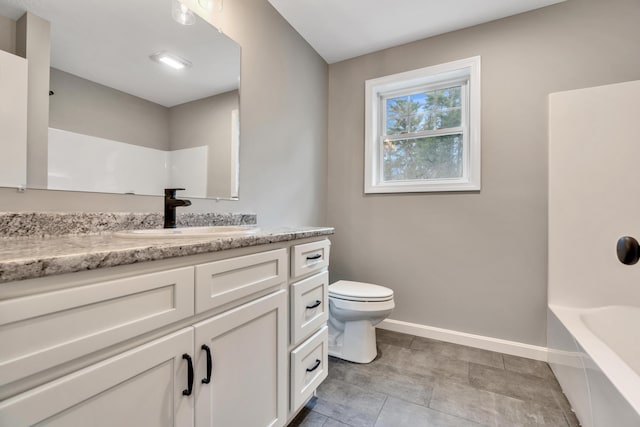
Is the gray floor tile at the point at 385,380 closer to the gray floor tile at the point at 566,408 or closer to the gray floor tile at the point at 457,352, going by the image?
the gray floor tile at the point at 457,352

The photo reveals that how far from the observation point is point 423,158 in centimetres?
243

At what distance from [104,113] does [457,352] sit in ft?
8.11

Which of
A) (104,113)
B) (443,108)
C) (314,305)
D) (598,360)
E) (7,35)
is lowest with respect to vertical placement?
(598,360)

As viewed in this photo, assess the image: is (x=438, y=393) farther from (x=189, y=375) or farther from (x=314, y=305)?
(x=189, y=375)

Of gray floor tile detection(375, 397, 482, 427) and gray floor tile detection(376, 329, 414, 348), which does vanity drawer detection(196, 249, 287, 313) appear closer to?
gray floor tile detection(375, 397, 482, 427)

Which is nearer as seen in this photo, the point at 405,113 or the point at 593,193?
the point at 593,193

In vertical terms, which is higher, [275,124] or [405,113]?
[405,113]

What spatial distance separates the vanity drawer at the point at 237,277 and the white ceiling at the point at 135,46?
90cm

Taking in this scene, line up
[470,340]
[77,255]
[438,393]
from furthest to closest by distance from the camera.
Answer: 1. [470,340]
2. [438,393]
3. [77,255]

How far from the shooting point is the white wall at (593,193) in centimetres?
168

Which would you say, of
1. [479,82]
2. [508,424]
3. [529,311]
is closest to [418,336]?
[529,311]

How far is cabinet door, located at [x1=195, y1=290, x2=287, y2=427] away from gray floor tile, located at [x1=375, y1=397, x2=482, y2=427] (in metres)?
0.55

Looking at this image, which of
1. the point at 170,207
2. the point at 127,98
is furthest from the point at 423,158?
the point at 127,98

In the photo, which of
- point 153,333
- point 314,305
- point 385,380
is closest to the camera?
point 153,333
